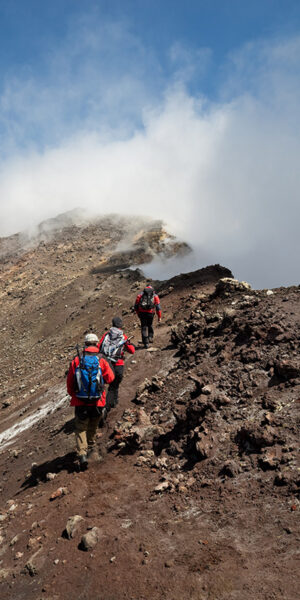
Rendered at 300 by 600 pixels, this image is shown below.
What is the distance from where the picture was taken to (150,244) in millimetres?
37344

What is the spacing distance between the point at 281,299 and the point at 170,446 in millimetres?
4571

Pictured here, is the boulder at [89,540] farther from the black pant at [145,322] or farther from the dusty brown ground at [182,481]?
the black pant at [145,322]

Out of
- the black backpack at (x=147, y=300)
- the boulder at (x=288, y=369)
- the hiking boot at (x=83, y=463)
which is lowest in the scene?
the hiking boot at (x=83, y=463)

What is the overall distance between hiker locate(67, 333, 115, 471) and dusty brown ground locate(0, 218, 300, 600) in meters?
0.52

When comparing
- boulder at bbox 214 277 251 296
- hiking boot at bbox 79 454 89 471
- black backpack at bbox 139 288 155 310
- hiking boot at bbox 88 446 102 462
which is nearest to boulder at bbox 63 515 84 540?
hiking boot at bbox 79 454 89 471

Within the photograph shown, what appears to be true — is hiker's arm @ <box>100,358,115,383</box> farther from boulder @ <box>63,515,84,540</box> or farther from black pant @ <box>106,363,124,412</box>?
boulder @ <box>63,515,84,540</box>

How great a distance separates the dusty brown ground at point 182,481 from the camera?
3876 mm

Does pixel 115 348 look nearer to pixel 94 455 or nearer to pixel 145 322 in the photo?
pixel 94 455

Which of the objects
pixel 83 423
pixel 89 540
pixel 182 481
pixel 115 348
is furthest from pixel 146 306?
pixel 89 540

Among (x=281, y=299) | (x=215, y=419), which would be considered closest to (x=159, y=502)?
(x=215, y=419)

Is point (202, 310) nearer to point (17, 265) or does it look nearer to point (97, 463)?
point (97, 463)

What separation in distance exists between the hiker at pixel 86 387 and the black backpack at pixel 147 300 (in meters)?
5.02

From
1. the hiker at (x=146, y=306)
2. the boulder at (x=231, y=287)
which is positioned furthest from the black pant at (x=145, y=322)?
the boulder at (x=231, y=287)

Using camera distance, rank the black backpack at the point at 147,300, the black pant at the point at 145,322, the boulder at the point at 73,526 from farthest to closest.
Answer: the black pant at the point at 145,322, the black backpack at the point at 147,300, the boulder at the point at 73,526
